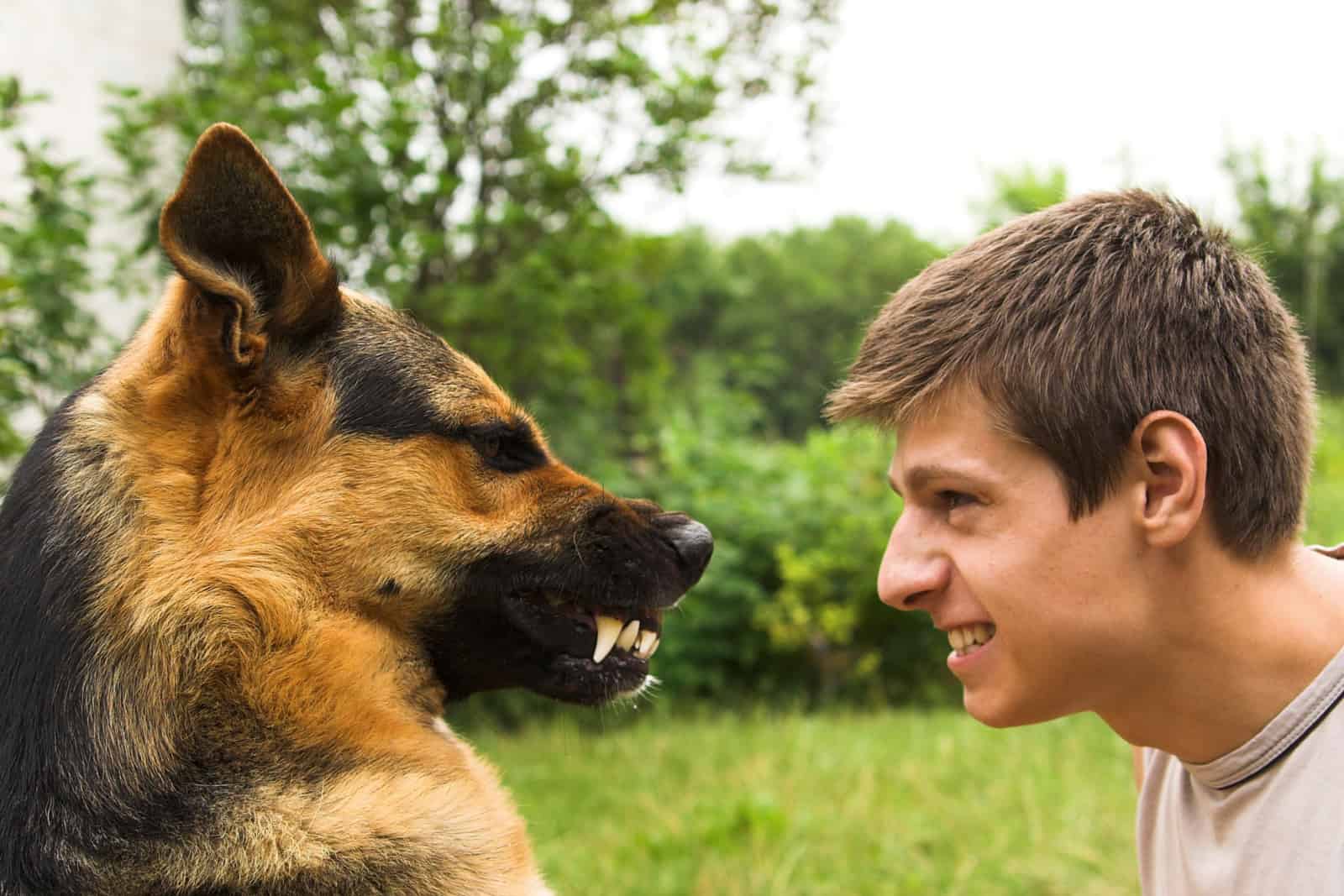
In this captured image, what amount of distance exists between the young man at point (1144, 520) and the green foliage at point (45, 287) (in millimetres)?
3042

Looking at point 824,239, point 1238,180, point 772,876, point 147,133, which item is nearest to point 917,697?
point 772,876

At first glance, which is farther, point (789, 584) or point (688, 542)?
point (789, 584)

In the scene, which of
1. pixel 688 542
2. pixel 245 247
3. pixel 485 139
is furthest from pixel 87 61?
pixel 688 542

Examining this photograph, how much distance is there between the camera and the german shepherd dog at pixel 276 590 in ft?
6.29

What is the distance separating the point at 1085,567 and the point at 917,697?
616 centimetres

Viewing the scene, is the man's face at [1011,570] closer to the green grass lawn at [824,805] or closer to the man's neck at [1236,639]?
the man's neck at [1236,639]

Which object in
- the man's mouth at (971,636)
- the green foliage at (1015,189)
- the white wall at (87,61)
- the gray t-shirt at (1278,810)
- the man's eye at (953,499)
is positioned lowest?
the gray t-shirt at (1278,810)

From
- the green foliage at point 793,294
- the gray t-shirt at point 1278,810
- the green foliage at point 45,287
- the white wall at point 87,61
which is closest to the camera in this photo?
the gray t-shirt at point 1278,810

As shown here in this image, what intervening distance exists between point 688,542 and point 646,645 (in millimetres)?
265

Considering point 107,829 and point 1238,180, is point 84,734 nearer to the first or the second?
point 107,829

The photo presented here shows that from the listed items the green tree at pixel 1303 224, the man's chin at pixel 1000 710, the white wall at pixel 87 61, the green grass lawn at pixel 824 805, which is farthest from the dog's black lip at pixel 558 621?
the green tree at pixel 1303 224

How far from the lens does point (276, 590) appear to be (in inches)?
84.1

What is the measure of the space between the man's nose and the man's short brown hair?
228 mm

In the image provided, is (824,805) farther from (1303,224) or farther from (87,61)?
(1303,224)
